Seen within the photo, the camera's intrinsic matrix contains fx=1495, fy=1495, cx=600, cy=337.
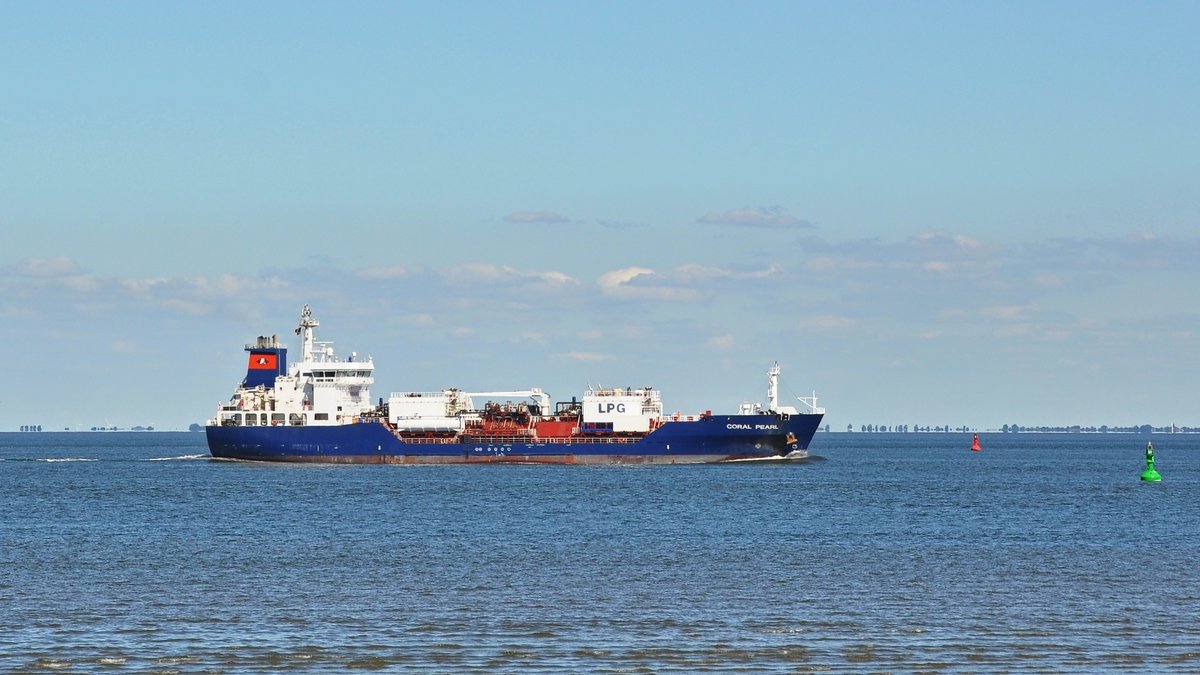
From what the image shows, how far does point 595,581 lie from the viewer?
39375 millimetres

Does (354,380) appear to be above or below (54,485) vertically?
above

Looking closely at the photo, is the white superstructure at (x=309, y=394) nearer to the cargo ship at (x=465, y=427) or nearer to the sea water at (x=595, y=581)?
the cargo ship at (x=465, y=427)

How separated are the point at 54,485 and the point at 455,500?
A: 32200 mm

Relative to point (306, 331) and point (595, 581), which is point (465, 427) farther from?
point (595, 581)

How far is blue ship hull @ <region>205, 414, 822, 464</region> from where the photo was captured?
104 m

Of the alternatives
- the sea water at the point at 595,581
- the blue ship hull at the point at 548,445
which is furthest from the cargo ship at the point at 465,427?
the sea water at the point at 595,581

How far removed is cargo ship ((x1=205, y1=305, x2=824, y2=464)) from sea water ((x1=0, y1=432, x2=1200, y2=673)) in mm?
25171

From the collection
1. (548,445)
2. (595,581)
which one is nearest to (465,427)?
(548,445)

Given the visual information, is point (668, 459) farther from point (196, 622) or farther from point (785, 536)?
point (196, 622)

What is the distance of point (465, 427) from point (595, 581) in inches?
Result: 2745

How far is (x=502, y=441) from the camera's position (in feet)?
352

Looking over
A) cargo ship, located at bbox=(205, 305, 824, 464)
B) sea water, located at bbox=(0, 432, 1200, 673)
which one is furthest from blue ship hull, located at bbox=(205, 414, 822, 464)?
sea water, located at bbox=(0, 432, 1200, 673)

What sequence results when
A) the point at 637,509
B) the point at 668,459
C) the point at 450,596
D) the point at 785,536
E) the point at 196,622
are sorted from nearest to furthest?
the point at 196,622 < the point at 450,596 < the point at 785,536 < the point at 637,509 < the point at 668,459

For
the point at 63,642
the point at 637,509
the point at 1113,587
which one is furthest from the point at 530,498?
the point at 63,642
